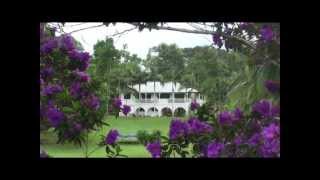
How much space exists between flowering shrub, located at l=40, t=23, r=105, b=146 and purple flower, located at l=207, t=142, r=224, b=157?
522 millimetres

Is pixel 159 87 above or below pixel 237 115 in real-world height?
above

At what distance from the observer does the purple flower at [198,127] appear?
198 cm

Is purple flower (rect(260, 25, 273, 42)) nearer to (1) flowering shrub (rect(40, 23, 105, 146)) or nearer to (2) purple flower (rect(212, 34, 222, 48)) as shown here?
(2) purple flower (rect(212, 34, 222, 48))

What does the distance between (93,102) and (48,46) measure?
334 millimetres

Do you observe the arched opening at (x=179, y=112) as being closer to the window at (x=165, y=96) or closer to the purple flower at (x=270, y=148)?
the window at (x=165, y=96)

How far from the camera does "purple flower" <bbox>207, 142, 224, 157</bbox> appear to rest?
1.96m

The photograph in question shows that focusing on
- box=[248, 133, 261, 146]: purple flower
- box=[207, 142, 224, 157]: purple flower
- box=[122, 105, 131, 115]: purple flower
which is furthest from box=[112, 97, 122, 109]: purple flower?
box=[248, 133, 261, 146]: purple flower

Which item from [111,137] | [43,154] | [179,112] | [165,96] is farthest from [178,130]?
[43,154]

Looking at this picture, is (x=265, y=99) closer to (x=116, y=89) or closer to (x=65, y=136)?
(x=116, y=89)

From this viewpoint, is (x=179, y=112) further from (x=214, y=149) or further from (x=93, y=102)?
(x=93, y=102)

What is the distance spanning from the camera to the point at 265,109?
1.97m

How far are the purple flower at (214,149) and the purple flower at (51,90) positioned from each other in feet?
2.44

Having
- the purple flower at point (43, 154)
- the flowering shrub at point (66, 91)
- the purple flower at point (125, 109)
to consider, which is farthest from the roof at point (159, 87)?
the purple flower at point (43, 154)
